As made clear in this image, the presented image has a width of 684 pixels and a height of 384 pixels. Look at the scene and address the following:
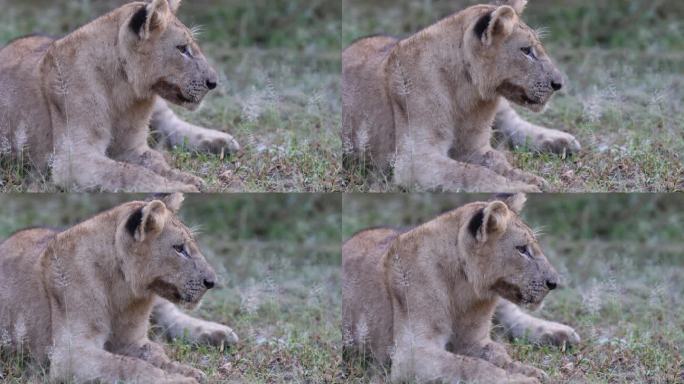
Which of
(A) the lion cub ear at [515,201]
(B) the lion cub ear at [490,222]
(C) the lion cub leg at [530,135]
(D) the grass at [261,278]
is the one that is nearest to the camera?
(B) the lion cub ear at [490,222]

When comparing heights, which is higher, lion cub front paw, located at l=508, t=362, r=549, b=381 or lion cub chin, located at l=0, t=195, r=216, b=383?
lion cub chin, located at l=0, t=195, r=216, b=383

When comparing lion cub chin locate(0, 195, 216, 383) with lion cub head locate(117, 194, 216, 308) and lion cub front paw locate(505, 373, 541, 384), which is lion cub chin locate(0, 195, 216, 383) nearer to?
lion cub head locate(117, 194, 216, 308)

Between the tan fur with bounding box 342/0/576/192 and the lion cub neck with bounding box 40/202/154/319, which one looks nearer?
the lion cub neck with bounding box 40/202/154/319

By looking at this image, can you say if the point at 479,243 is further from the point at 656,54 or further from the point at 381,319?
the point at 656,54

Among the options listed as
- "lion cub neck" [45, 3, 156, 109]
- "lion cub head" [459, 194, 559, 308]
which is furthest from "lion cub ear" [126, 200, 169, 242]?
"lion cub head" [459, 194, 559, 308]

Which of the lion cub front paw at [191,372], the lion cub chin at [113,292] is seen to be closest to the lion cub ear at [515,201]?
the lion cub chin at [113,292]

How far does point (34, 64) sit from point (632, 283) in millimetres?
3625

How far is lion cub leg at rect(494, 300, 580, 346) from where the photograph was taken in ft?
29.5

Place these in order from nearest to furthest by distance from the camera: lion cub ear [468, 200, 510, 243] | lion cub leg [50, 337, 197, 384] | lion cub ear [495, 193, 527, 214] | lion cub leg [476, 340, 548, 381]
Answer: lion cub leg [50, 337, 197, 384] → lion cub ear [468, 200, 510, 243] → lion cub leg [476, 340, 548, 381] → lion cub ear [495, 193, 527, 214]

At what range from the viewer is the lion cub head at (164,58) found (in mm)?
8516

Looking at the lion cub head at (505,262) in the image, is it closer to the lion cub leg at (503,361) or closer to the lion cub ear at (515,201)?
the lion cub ear at (515,201)

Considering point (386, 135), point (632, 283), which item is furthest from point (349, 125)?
point (632, 283)

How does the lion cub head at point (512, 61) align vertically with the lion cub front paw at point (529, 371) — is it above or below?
above

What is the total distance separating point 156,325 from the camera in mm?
9102
